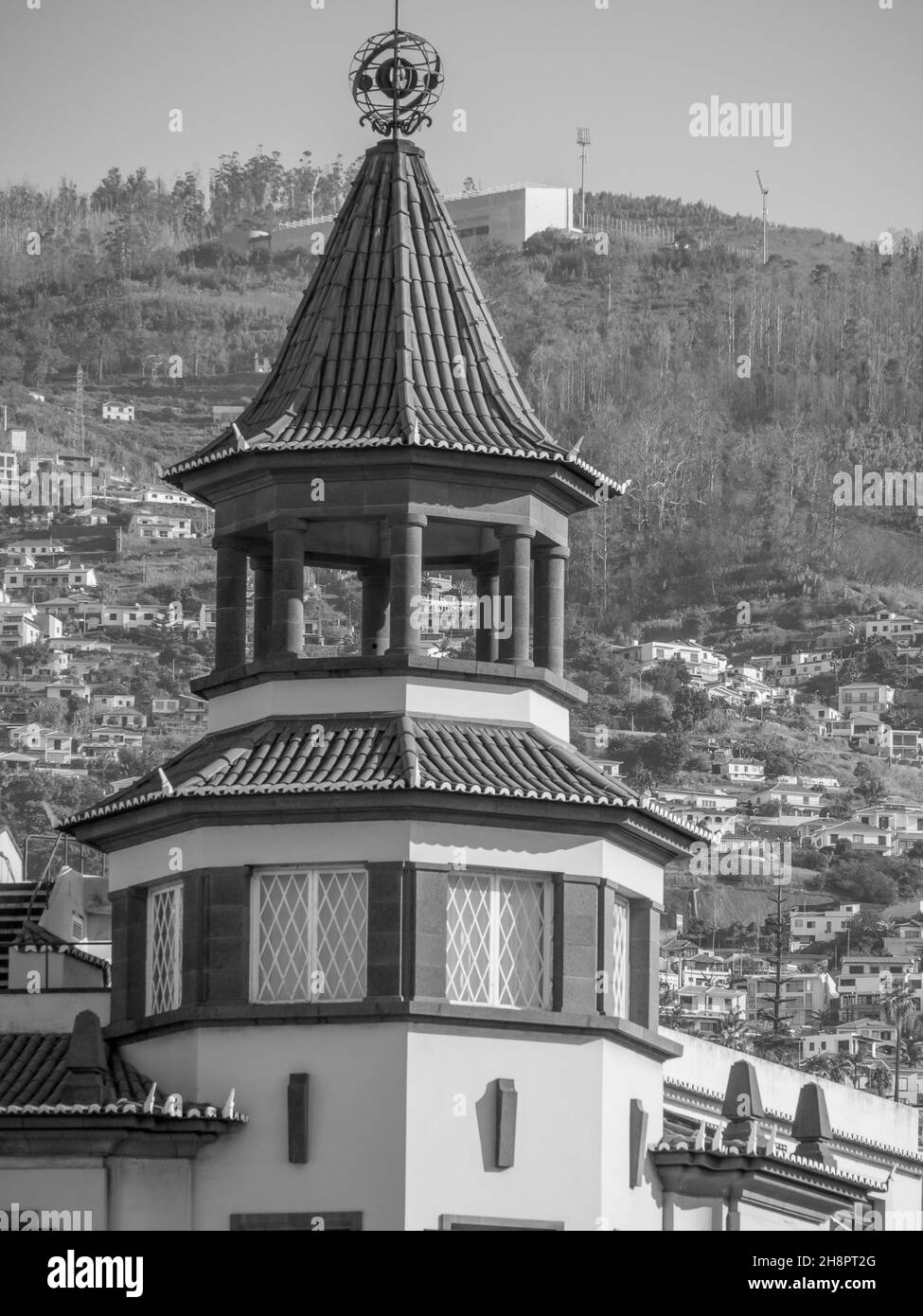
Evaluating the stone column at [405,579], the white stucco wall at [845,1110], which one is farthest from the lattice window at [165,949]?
the white stucco wall at [845,1110]

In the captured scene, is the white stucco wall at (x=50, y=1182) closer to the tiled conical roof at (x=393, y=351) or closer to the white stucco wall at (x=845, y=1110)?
the tiled conical roof at (x=393, y=351)

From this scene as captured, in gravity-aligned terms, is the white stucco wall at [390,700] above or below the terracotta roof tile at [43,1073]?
above

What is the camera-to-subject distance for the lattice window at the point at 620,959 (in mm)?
53719

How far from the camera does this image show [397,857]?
5172cm

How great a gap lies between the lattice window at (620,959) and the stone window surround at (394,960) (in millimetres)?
328

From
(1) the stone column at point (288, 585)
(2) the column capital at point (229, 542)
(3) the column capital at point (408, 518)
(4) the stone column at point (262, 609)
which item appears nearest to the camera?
(3) the column capital at point (408, 518)

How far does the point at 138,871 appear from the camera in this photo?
178 ft

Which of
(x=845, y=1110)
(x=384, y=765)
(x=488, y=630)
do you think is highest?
(x=488, y=630)

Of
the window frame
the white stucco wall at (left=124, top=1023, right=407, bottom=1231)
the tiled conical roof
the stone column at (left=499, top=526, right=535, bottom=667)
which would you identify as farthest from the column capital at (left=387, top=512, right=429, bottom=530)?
the white stucco wall at (left=124, top=1023, right=407, bottom=1231)

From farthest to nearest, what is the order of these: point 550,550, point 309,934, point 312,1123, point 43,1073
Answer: point 550,550 < point 43,1073 < point 309,934 < point 312,1123

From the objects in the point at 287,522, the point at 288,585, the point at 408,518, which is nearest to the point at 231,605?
the point at 288,585

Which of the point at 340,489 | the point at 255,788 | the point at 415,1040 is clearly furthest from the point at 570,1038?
the point at 340,489

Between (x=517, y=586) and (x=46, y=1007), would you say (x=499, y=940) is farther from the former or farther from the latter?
(x=46, y=1007)

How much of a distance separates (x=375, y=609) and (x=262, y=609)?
307 centimetres
